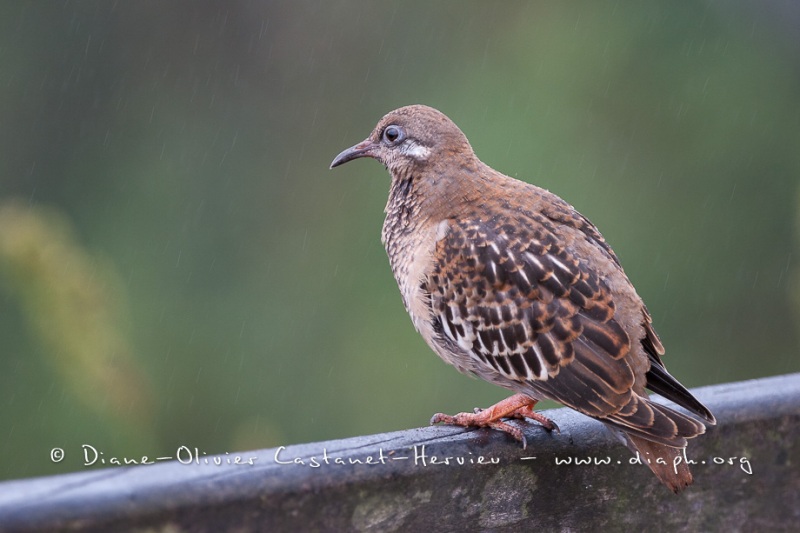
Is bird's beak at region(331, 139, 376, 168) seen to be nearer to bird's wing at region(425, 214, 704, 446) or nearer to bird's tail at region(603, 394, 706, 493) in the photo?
bird's wing at region(425, 214, 704, 446)

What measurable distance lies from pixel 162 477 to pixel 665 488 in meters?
1.40

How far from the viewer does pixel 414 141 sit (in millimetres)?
3924

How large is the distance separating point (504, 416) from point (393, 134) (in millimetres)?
1185

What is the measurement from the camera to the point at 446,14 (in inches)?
316

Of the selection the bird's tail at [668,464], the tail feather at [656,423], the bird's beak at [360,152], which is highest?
the bird's beak at [360,152]

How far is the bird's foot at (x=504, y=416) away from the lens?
305 cm

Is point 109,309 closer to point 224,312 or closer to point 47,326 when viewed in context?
point 47,326

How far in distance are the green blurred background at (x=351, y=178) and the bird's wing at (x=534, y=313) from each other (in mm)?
2963

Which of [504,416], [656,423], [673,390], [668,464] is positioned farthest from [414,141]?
[668,464]

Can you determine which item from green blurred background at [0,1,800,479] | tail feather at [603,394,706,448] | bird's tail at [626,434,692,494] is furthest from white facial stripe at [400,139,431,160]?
green blurred background at [0,1,800,479]

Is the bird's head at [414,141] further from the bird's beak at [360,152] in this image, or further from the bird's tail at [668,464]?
the bird's tail at [668,464]

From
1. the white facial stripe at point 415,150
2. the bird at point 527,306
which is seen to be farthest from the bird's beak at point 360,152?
the bird at point 527,306

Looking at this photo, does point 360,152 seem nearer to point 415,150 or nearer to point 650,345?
point 415,150

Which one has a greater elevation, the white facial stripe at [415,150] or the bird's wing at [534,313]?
the white facial stripe at [415,150]
